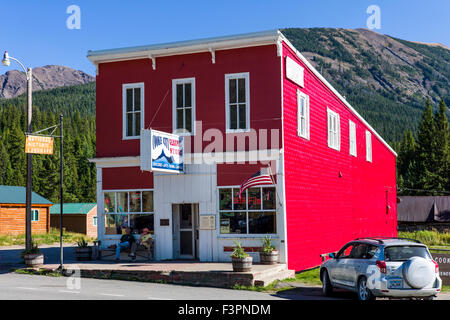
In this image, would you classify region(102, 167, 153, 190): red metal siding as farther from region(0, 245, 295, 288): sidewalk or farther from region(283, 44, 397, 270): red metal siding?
region(283, 44, 397, 270): red metal siding

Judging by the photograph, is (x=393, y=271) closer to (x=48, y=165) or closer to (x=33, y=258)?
(x=33, y=258)

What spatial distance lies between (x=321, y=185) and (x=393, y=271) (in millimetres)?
11084

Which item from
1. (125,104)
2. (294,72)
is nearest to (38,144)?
(125,104)

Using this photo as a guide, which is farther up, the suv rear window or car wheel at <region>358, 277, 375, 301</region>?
the suv rear window

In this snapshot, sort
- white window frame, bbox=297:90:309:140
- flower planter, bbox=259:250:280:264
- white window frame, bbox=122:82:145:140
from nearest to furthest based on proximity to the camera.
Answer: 1. flower planter, bbox=259:250:280:264
2. white window frame, bbox=297:90:309:140
3. white window frame, bbox=122:82:145:140

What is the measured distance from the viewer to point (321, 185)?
74.6ft

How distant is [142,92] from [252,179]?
5952mm

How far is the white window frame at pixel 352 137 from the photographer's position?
92.1 ft

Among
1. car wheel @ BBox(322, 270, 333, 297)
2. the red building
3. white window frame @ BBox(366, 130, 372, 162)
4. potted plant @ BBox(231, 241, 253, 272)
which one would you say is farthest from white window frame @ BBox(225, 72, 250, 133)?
white window frame @ BBox(366, 130, 372, 162)

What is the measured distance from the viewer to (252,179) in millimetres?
18172

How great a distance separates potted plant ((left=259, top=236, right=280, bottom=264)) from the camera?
17625mm

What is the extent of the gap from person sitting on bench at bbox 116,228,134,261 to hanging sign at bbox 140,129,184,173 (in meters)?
3.26

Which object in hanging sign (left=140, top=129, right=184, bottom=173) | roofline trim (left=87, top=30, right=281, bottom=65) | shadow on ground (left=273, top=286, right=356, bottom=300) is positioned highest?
roofline trim (left=87, top=30, right=281, bottom=65)
